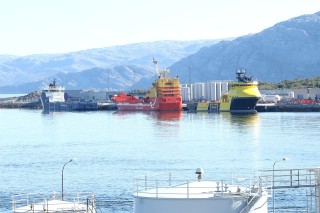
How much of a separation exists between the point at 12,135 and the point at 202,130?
24.3 meters

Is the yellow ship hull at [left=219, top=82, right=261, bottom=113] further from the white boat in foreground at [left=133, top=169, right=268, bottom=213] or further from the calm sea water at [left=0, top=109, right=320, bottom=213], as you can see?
the white boat in foreground at [left=133, top=169, right=268, bottom=213]

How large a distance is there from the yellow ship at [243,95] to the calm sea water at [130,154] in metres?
34.6

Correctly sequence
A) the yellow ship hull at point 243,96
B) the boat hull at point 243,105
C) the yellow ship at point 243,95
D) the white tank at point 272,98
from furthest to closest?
1. the white tank at point 272,98
2. the boat hull at point 243,105
3. the yellow ship at point 243,95
4. the yellow ship hull at point 243,96

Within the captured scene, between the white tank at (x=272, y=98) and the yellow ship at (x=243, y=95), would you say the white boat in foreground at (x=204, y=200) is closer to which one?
the yellow ship at (x=243, y=95)

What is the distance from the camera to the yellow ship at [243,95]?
6422 inches

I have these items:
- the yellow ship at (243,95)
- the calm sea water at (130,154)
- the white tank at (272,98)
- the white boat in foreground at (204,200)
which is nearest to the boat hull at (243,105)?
the yellow ship at (243,95)

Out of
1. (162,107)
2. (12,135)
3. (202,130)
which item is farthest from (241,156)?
(162,107)

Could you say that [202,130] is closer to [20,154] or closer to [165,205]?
[20,154]

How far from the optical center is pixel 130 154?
7994cm

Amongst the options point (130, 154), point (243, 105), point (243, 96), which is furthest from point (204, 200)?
point (243, 105)

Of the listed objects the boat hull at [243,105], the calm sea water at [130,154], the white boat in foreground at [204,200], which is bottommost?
the calm sea water at [130,154]

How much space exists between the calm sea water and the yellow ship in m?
34.6

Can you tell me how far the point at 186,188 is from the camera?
29953mm

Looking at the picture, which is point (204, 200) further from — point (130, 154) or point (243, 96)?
point (243, 96)
